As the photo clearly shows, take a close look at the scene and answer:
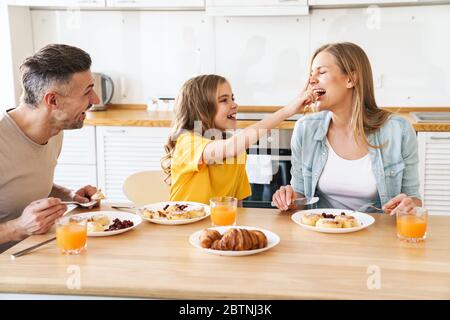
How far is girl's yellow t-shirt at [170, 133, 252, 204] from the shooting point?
6.70 feet

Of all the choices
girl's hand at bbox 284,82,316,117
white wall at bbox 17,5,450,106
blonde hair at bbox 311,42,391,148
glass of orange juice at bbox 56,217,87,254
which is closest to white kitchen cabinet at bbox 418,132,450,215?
white wall at bbox 17,5,450,106

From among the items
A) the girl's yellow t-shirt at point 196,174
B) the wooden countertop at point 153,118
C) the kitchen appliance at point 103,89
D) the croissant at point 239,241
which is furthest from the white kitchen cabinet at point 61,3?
the croissant at point 239,241

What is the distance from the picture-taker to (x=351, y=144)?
6.92 feet

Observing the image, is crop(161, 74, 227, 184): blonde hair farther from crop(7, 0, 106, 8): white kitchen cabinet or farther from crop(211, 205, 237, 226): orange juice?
crop(7, 0, 106, 8): white kitchen cabinet

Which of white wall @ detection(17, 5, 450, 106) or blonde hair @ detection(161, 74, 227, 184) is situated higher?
white wall @ detection(17, 5, 450, 106)

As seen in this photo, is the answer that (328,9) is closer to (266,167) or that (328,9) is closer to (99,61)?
(266,167)

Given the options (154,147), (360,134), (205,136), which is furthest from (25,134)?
(154,147)

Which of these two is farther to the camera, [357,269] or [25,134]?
[25,134]

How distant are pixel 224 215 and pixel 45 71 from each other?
0.80 meters

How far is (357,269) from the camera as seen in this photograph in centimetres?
131

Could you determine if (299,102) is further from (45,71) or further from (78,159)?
(78,159)

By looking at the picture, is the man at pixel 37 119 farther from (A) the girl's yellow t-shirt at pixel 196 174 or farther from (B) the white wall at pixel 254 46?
(B) the white wall at pixel 254 46

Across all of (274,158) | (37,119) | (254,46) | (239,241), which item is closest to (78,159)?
(274,158)

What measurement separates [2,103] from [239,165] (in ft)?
7.55
